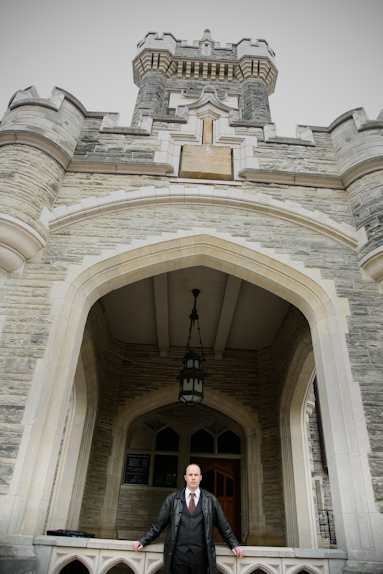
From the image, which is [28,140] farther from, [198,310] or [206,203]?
[198,310]

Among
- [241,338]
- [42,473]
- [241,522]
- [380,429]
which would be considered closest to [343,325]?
[380,429]

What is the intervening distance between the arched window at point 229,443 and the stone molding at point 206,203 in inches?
216

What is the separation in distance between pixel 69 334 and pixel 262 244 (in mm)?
2425

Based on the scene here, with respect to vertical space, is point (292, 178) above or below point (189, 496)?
above

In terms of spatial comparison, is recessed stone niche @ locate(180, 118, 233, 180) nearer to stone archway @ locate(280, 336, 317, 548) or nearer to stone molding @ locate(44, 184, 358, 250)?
stone molding @ locate(44, 184, 358, 250)

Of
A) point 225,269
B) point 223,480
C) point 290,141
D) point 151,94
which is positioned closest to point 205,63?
point 151,94

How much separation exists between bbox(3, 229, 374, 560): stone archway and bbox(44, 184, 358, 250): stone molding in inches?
21.7

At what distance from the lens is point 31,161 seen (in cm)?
498

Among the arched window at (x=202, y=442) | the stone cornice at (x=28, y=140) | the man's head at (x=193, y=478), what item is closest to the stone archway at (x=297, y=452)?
the arched window at (x=202, y=442)

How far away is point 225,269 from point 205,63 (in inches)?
453

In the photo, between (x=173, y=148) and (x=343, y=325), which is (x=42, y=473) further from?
(x=173, y=148)

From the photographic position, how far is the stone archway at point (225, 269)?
3.50 metres

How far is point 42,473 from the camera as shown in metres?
3.58

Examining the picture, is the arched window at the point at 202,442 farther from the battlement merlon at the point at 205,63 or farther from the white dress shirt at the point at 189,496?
the battlement merlon at the point at 205,63
